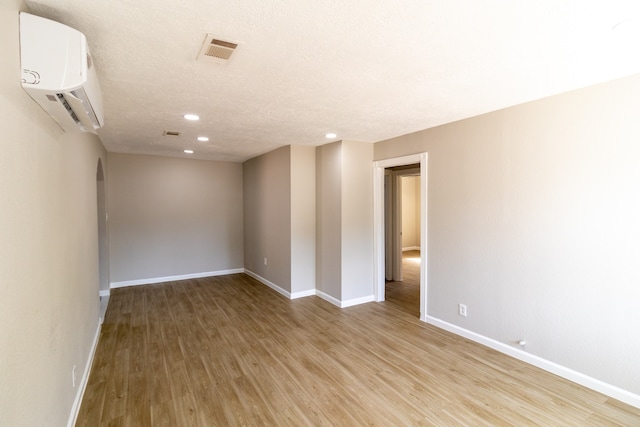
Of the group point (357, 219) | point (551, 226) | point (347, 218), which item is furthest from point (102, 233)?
point (551, 226)

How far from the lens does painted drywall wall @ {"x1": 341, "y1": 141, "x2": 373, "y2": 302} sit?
4477mm

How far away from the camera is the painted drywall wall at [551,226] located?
2.32 metres

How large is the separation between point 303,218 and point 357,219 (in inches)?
34.7

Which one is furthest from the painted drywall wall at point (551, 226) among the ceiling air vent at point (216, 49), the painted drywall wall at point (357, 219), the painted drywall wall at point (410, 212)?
the painted drywall wall at point (410, 212)

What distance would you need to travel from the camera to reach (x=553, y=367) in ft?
8.83

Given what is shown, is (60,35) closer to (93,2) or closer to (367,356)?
(93,2)

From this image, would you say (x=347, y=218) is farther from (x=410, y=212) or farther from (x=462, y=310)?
(x=410, y=212)

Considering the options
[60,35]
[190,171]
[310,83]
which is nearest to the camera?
[60,35]

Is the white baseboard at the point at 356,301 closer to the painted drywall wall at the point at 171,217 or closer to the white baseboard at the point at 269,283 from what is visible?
the white baseboard at the point at 269,283

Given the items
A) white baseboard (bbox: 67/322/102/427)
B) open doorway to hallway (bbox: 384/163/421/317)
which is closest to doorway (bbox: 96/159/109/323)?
white baseboard (bbox: 67/322/102/427)

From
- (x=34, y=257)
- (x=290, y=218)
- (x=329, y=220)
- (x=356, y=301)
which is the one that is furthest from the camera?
(x=290, y=218)

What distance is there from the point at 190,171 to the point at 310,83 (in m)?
4.56

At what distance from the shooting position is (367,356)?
10.1 feet

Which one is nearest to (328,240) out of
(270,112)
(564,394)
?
(270,112)
